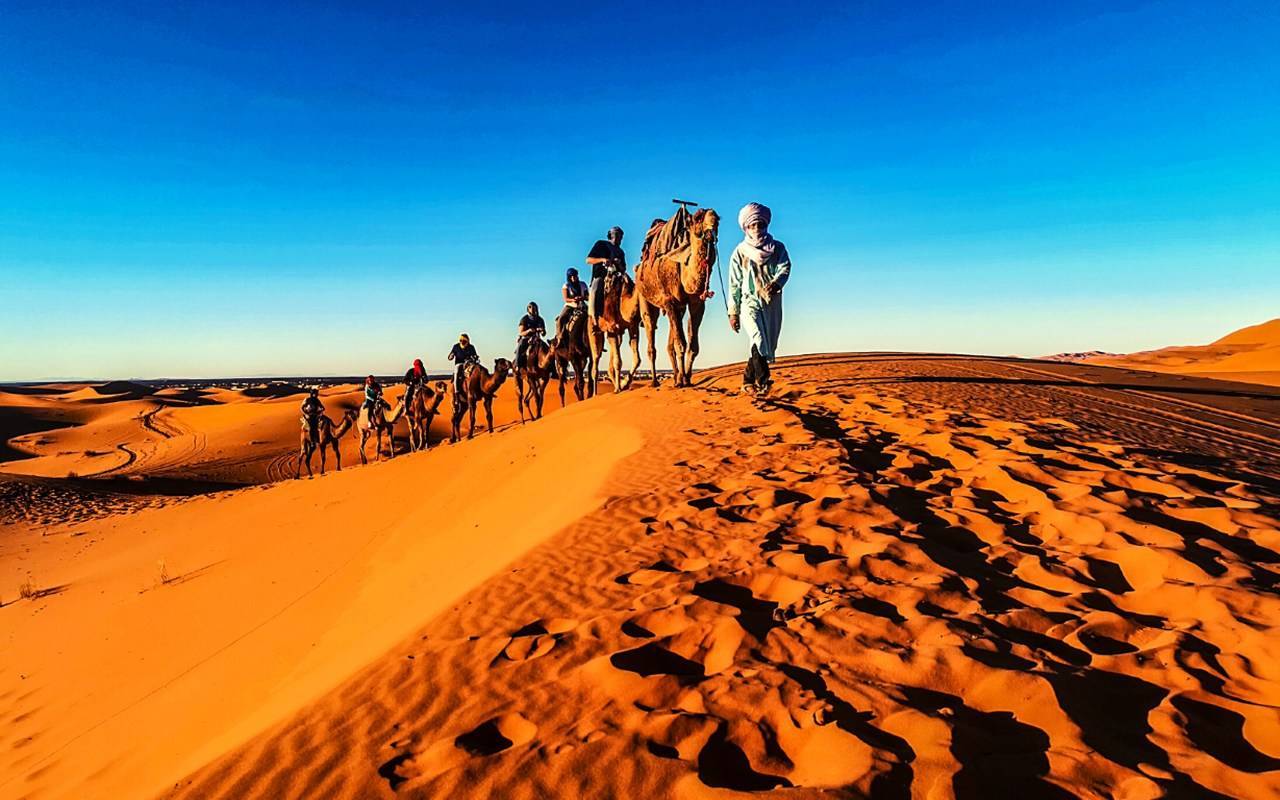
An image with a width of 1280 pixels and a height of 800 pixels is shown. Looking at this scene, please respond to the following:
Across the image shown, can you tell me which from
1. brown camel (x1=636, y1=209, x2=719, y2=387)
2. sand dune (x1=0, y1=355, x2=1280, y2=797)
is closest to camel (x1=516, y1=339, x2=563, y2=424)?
brown camel (x1=636, y1=209, x2=719, y2=387)

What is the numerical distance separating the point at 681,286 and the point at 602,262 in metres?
3.36

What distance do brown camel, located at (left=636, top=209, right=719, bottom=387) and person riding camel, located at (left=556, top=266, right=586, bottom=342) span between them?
3192mm

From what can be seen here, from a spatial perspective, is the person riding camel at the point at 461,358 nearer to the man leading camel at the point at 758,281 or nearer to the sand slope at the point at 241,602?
the sand slope at the point at 241,602

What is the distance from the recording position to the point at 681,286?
1175 cm

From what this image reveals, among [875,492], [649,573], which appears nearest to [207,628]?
[649,573]

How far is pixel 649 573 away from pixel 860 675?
1.57 metres

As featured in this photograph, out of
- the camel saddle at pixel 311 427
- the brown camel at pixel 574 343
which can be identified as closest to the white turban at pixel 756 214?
the brown camel at pixel 574 343

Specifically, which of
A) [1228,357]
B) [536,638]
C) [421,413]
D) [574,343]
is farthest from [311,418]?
[1228,357]

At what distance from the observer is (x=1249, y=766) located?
203 centimetres

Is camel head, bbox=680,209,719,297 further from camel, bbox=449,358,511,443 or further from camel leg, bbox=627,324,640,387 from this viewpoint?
camel, bbox=449,358,511,443

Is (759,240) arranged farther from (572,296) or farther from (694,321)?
(572,296)

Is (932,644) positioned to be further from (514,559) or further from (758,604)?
(514,559)

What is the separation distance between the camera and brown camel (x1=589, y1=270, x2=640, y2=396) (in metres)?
14.6

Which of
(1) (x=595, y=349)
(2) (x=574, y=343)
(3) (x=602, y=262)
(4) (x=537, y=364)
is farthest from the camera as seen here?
(4) (x=537, y=364)
